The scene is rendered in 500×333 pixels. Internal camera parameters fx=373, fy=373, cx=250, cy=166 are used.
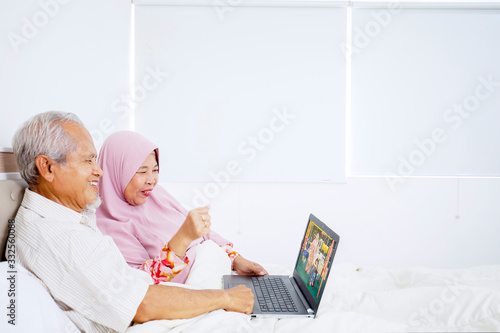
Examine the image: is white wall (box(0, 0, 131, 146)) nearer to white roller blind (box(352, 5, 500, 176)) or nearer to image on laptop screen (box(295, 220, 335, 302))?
image on laptop screen (box(295, 220, 335, 302))

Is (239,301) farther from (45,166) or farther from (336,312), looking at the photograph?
(45,166)

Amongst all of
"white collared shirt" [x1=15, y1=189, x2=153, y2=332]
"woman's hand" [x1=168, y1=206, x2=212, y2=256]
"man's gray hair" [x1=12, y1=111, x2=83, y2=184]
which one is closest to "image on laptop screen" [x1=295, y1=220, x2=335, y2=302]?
"woman's hand" [x1=168, y1=206, x2=212, y2=256]

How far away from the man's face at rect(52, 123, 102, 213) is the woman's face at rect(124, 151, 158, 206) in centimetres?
36

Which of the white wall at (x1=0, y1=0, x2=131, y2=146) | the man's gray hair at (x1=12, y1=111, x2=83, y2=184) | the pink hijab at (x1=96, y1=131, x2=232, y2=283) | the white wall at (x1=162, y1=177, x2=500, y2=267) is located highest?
the white wall at (x1=0, y1=0, x2=131, y2=146)

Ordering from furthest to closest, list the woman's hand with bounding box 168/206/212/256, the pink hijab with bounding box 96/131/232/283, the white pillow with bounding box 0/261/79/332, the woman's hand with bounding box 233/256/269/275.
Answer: the woman's hand with bounding box 233/256/269/275 → the pink hijab with bounding box 96/131/232/283 → the woman's hand with bounding box 168/206/212/256 → the white pillow with bounding box 0/261/79/332

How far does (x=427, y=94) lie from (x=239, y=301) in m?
2.41

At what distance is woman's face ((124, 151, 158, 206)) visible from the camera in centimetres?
149

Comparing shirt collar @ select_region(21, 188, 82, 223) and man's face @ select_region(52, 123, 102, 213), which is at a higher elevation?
man's face @ select_region(52, 123, 102, 213)

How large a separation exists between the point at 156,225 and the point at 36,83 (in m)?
0.70

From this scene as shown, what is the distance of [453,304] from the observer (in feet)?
3.34

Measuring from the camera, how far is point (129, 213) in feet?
4.90

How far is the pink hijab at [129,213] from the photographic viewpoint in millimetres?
1399

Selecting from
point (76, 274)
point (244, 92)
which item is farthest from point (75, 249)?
point (244, 92)

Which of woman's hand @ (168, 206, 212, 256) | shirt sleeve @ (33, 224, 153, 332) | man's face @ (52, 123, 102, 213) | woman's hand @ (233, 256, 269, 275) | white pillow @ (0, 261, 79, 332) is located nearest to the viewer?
white pillow @ (0, 261, 79, 332)
